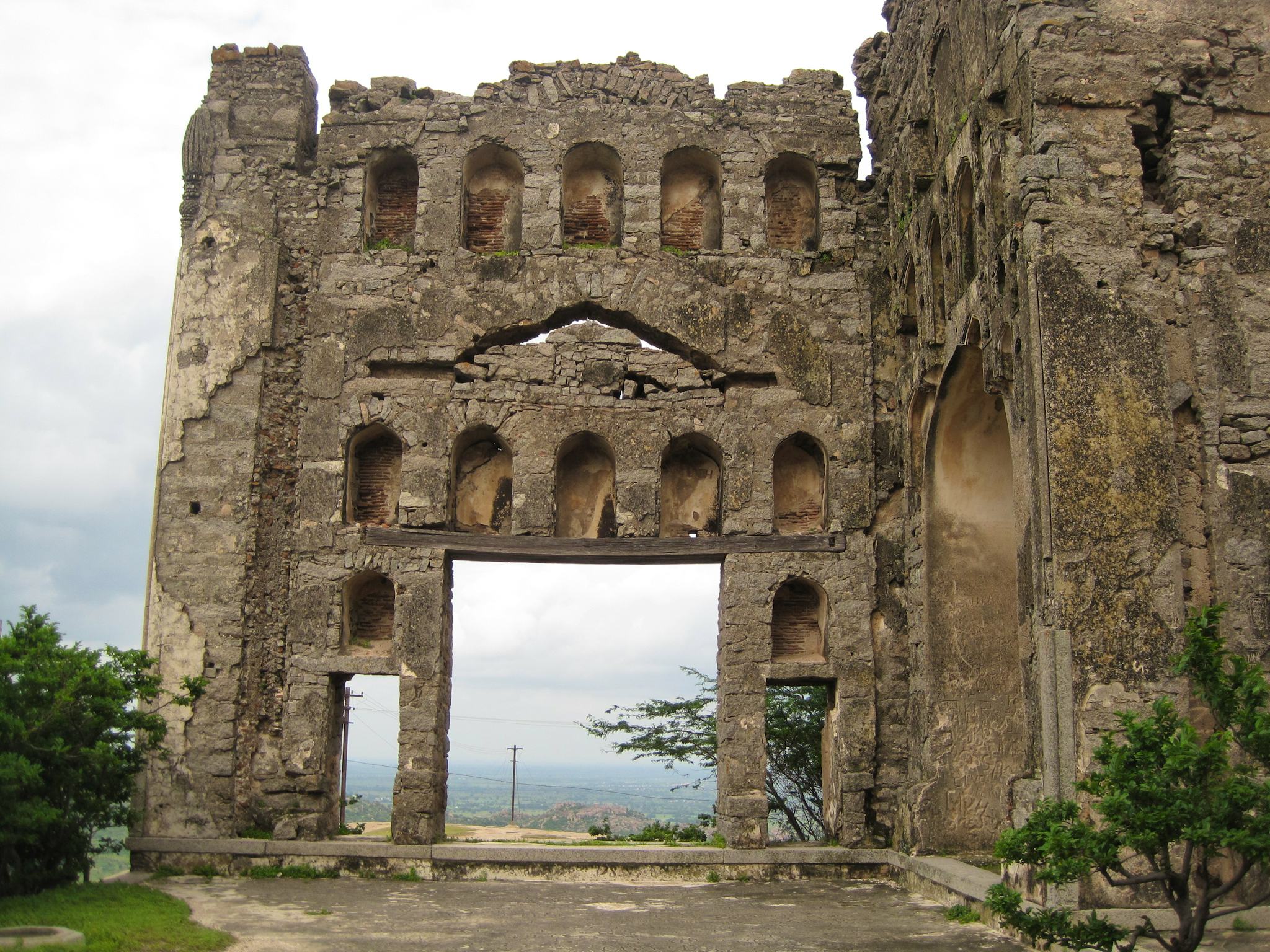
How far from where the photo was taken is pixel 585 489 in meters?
13.5

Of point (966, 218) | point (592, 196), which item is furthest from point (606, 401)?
point (966, 218)

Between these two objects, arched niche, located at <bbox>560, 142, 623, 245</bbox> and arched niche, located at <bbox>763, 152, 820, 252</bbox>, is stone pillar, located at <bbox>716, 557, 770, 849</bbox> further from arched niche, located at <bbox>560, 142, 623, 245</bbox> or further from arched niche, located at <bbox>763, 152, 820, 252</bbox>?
arched niche, located at <bbox>560, 142, 623, 245</bbox>

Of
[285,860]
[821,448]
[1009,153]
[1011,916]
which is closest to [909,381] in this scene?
[821,448]

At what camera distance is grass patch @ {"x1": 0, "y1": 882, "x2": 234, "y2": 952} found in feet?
26.3

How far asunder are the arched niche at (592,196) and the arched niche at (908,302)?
3316 millimetres

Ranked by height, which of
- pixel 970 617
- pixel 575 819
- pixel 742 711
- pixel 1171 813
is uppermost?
pixel 970 617

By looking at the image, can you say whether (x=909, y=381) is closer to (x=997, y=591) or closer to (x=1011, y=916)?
(x=997, y=591)

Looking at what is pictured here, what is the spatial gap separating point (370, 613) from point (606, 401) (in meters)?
3.45

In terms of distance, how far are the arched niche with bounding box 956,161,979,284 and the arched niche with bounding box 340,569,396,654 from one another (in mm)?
6621

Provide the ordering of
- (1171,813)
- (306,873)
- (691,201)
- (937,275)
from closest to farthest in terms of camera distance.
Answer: (1171,813), (306,873), (937,275), (691,201)

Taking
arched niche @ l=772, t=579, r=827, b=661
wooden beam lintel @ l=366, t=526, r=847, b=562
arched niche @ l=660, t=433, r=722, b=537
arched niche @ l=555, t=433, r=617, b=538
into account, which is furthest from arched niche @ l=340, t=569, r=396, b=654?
arched niche @ l=772, t=579, r=827, b=661

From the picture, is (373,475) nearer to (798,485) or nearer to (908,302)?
(798,485)

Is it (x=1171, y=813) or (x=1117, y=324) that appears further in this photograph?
(x=1117, y=324)

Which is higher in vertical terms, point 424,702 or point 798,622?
point 798,622
